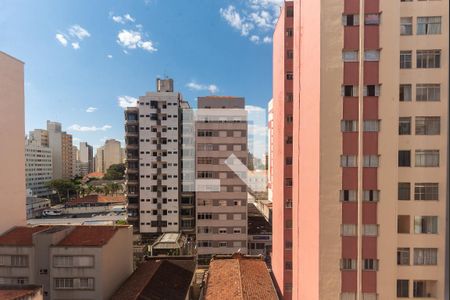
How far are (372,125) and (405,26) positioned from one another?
78.2 inches

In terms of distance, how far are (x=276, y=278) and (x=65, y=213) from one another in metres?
22.6

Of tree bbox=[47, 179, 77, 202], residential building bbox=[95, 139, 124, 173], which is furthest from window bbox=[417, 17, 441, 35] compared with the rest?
residential building bbox=[95, 139, 124, 173]

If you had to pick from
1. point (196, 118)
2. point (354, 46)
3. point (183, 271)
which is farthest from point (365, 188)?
point (196, 118)

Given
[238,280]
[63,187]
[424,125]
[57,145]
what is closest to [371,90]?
[424,125]

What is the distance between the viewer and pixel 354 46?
4.65m

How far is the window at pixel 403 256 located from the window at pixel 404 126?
7.20 feet

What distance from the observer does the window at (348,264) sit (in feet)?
15.0

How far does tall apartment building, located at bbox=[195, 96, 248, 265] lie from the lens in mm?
13125

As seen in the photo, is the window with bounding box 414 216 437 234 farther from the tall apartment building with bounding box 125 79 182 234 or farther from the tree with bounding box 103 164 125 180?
the tree with bounding box 103 164 125 180

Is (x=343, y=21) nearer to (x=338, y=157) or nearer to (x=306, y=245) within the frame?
(x=338, y=157)

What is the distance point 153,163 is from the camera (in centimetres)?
1582

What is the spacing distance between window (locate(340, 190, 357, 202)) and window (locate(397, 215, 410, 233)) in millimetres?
899

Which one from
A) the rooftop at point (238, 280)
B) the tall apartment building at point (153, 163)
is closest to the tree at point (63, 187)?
the tall apartment building at point (153, 163)

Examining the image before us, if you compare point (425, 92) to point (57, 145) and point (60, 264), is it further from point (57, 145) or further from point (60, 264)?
point (57, 145)
